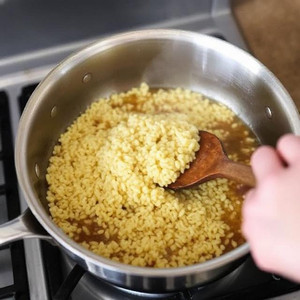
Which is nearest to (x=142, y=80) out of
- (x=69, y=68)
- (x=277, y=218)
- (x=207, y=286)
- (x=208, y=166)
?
(x=69, y=68)

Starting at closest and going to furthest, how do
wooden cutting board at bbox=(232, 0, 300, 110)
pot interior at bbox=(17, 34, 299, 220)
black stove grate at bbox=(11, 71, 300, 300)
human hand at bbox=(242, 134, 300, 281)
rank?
human hand at bbox=(242, 134, 300, 281)
black stove grate at bbox=(11, 71, 300, 300)
pot interior at bbox=(17, 34, 299, 220)
wooden cutting board at bbox=(232, 0, 300, 110)

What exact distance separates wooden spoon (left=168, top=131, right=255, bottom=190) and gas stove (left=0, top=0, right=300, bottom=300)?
0.16 meters

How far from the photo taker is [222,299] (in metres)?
0.86

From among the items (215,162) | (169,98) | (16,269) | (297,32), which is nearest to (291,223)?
(215,162)

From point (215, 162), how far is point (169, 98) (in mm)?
266

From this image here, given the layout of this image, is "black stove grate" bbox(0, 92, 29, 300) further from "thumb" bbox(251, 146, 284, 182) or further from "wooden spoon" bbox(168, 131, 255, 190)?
"thumb" bbox(251, 146, 284, 182)

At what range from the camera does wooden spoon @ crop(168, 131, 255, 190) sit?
949 mm

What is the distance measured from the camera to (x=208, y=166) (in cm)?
98

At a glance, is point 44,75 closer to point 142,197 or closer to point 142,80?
point 142,80

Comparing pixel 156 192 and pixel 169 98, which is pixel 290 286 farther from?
pixel 169 98

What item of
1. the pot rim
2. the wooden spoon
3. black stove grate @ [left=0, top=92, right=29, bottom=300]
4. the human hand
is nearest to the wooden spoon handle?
the wooden spoon

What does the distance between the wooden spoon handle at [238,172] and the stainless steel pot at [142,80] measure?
0.37 ft

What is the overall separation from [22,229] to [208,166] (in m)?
0.36

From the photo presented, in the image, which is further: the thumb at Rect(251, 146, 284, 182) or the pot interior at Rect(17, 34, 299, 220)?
the pot interior at Rect(17, 34, 299, 220)
